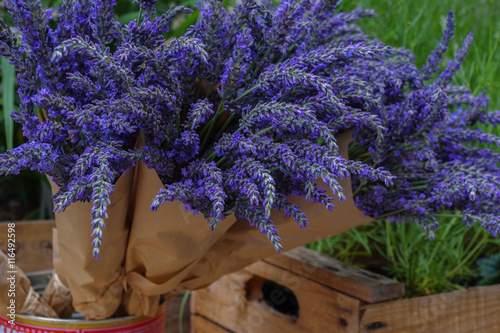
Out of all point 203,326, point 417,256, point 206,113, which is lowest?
point 203,326

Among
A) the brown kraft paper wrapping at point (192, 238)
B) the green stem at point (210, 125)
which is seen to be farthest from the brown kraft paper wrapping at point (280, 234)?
the green stem at point (210, 125)

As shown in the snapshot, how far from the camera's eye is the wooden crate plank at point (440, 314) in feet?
2.06

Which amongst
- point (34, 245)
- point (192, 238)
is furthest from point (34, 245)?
point (192, 238)

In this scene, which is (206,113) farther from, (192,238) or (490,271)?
(490,271)

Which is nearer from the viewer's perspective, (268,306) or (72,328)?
(72,328)

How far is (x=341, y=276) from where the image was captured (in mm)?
652

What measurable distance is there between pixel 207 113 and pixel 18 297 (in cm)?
33

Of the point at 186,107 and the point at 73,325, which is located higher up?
the point at 186,107

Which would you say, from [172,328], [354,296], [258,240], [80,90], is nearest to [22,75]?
[80,90]

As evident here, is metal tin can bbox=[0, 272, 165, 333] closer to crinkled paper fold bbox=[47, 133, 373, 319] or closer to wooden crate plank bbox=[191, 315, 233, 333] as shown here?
crinkled paper fold bbox=[47, 133, 373, 319]

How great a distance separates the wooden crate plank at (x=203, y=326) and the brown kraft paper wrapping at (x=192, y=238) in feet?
0.93

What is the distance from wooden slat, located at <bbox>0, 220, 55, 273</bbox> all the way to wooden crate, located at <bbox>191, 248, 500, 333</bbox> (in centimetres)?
30

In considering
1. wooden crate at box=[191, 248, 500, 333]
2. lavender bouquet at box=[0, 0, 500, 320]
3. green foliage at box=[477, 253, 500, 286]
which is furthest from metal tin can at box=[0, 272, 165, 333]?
green foliage at box=[477, 253, 500, 286]

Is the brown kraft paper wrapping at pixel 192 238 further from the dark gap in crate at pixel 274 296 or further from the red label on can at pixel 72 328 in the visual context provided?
the dark gap in crate at pixel 274 296
